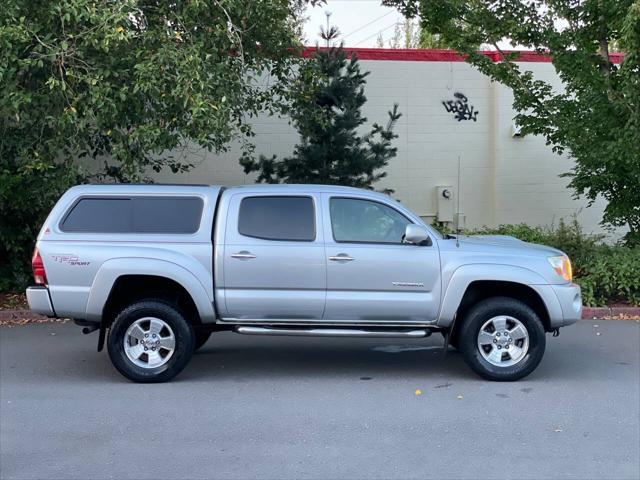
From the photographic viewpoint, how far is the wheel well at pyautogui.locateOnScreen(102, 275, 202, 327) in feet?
23.4

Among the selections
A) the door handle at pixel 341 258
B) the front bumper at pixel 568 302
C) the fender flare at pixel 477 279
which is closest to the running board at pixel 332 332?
the fender flare at pixel 477 279

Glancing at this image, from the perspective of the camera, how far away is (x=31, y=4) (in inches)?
330

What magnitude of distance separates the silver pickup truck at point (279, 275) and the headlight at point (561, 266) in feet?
0.05

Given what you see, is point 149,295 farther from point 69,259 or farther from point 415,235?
point 415,235

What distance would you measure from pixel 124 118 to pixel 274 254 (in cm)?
355

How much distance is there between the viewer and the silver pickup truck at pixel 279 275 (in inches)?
273

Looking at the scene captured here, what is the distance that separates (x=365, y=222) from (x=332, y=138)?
542 cm

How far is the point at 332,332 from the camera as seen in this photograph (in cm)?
699

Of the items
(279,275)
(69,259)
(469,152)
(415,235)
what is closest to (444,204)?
(469,152)

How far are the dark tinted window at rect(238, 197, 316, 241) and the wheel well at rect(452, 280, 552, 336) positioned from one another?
1.67m

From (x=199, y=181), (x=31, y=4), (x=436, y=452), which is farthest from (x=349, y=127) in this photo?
(x=436, y=452)

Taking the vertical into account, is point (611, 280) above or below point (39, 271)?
below

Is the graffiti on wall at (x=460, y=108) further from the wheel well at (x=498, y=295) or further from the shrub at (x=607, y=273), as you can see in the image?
the wheel well at (x=498, y=295)

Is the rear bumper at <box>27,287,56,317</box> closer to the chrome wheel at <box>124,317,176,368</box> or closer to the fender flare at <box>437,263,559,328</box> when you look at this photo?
the chrome wheel at <box>124,317,176,368</box>
